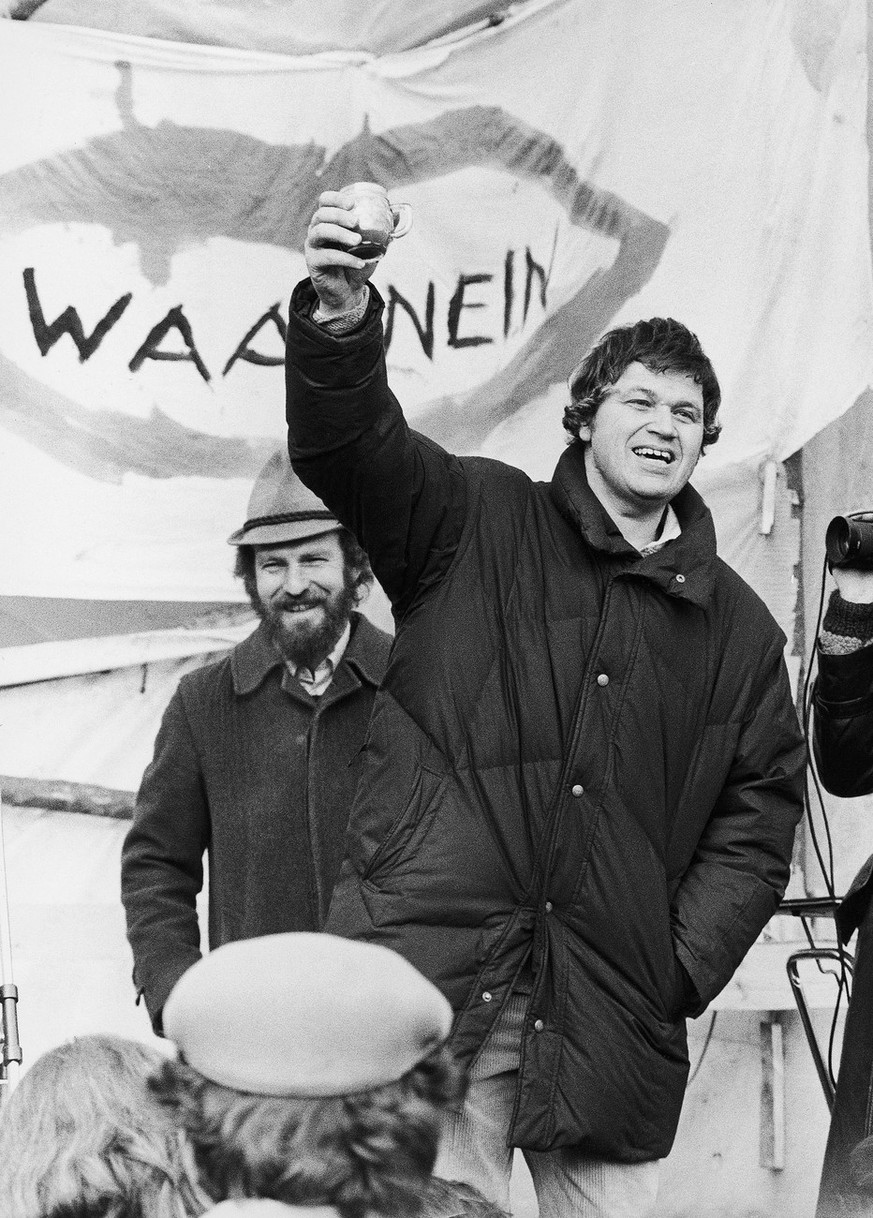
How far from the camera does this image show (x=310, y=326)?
2.89 metres

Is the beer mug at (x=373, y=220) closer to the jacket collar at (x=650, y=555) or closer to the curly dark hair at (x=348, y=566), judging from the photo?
the jacket collar at (x=650, y=555)

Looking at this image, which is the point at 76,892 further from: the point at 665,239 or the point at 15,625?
the point at 665,239

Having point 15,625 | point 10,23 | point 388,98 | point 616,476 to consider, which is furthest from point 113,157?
point 616,476

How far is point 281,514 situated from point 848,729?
1.30 m

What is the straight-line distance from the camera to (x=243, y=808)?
3.97 m

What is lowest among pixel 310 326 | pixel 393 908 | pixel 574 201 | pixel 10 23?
pixel 393 908

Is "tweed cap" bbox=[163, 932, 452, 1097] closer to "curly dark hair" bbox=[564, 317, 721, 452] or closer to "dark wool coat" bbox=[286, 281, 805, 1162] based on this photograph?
"dark wool coat" bbox=[286, 281, 805, 1162]

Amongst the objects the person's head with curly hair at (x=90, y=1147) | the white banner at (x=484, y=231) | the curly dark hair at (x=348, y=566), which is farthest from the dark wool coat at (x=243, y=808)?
the person's head with curly hair at (x=90, y=1147)

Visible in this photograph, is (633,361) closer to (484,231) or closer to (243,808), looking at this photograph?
(243,808)

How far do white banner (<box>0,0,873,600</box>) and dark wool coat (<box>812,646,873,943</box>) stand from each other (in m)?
1.43

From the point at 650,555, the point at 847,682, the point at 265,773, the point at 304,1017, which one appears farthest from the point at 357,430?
the point at 304,1017

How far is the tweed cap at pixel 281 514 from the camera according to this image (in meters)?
4.20

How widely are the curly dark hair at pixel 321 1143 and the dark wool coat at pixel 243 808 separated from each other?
2.25 m

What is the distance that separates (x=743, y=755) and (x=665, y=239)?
1.92 meters
